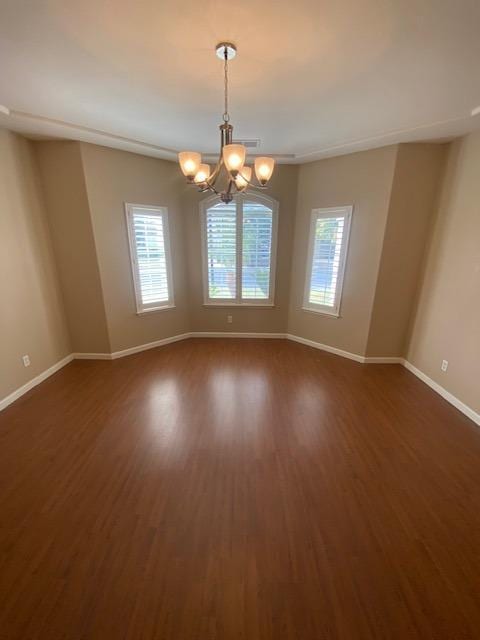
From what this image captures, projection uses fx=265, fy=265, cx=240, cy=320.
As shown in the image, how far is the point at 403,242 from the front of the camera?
350 cm

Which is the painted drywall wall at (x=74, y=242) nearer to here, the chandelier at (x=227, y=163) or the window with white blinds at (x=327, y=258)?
the chandelier at (x=227, y=163)

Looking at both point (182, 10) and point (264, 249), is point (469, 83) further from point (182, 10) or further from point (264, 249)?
point (264, 249)

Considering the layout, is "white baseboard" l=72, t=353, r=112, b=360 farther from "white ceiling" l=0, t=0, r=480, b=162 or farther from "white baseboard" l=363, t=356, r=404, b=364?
"white baseboard" l=363, t=356, r=404, b=364

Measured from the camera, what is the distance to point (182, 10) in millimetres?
1416

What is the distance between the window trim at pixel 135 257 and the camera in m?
Result: 3.81

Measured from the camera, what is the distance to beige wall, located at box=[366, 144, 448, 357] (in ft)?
10.6

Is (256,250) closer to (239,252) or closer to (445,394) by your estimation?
(239,252)

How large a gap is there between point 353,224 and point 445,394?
2.46 meters

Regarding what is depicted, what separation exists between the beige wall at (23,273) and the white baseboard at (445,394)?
503 cm

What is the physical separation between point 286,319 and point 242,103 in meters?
3.23

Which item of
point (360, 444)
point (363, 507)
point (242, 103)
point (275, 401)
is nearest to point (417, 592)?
point (363, 507)

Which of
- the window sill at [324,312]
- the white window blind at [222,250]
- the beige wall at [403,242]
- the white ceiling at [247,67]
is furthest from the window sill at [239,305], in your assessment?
the white ceiling at [247,67]

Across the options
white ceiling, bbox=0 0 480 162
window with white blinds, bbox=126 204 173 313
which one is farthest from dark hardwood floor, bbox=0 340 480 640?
white ceiling, bbox=0 0 480 162

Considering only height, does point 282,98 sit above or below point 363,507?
above
